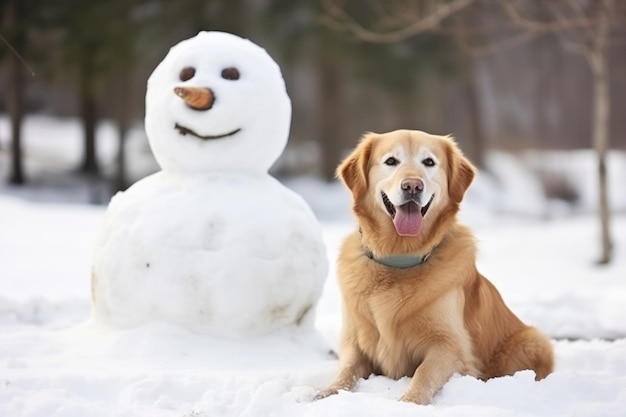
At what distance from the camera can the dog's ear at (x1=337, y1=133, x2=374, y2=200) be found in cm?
358

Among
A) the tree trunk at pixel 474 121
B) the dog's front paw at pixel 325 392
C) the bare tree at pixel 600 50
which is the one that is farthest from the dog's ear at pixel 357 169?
the tree trunk at pixel 474 121

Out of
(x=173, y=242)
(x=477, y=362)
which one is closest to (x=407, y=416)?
(x=477, y=362)

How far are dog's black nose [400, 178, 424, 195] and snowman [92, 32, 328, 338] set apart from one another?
1.39 meters

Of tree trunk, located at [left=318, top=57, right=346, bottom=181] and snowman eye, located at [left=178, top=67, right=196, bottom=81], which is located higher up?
snowman eye, located at [left=178, top=67, right=196, bottom=81]

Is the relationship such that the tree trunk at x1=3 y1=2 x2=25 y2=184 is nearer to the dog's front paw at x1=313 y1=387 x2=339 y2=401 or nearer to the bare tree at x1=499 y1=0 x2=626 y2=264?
the bare tree at x1=499 y1=0 x2=626 y2=264

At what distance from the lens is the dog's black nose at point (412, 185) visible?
322cm

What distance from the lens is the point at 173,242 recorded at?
14.1ft

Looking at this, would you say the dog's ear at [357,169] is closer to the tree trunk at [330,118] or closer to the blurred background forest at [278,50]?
the blurred background forest at [278,50]

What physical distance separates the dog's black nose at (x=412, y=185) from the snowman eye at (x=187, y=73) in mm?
1971

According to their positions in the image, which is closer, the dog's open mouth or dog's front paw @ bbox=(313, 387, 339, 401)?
dog's front paw @ bbox=(313, 387, 339, 401)

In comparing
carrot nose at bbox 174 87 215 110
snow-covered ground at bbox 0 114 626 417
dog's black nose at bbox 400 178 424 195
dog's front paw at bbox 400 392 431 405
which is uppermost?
carrot nose at bbox 174 87 215 110

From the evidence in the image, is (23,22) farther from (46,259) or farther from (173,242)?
(173,242)

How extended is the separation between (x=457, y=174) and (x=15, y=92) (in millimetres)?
13727

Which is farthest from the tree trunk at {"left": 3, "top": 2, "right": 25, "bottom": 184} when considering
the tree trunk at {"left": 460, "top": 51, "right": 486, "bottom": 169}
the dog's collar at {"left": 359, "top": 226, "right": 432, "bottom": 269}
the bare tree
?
the dog's collar at {"left": 359, "top": 226, "right": 432, "bottom": 269}
